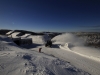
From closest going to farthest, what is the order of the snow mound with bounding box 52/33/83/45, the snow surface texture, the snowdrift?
the snow surface texture < the snowdrift < the snow mound with bounding box 52/33/83/45

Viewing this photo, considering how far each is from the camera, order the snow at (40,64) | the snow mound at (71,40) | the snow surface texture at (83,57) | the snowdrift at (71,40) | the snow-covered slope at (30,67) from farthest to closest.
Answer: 1. the snow mound at (71,40)
2. the snowdrift at (71,40)
3. the snow surface texture at (83,57)
4. the snow at (40,64)
5. the snow-covered slope at (30,67)

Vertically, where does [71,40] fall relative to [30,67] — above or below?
below

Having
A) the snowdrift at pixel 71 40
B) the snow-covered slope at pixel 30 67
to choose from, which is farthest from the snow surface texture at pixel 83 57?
the snowdrift at pixel 71 40

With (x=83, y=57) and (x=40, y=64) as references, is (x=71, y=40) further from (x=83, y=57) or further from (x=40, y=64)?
(x=40, y=64)

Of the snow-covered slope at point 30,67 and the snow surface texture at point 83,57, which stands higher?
the snow-covered slope at point 30,67

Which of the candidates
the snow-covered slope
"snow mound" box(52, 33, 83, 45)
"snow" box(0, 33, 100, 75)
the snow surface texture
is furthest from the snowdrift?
the snow-covered slope

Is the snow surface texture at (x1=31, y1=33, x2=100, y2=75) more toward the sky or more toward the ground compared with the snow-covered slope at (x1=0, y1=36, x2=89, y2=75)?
more toward the ground

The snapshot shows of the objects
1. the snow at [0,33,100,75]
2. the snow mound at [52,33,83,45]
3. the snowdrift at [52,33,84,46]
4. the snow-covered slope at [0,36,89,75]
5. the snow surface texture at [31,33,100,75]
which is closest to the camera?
the snow-covered slope at [0,36,89,75]

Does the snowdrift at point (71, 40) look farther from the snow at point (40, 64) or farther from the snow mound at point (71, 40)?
the snow at point (40, 64)

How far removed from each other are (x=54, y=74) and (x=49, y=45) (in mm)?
13890

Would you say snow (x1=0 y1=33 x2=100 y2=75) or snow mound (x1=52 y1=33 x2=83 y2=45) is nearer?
snow (x1=0 y1=33 x2=100 y2=75)

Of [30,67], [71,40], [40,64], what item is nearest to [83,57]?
[40,64]

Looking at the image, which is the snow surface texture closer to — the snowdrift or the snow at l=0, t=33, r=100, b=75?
the snow at l=0, t=33, r=100, b=75

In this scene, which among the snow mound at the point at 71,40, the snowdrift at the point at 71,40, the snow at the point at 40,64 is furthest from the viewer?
the snow mound at the point at 71,40
